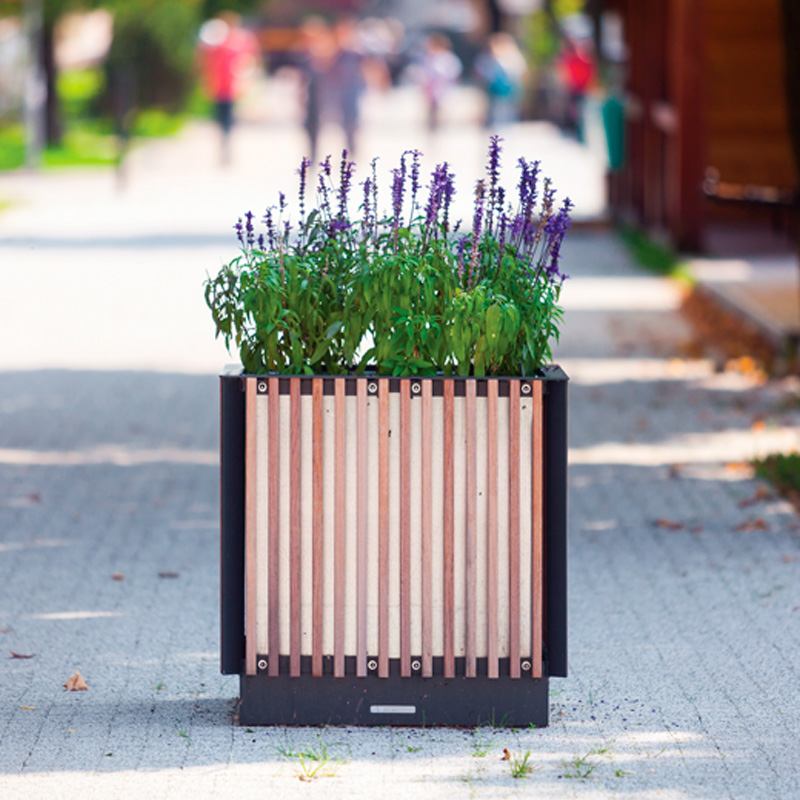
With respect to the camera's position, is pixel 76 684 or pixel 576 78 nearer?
pixel 76 684

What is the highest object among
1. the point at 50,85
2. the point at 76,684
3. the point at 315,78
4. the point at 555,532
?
the point at 315,78

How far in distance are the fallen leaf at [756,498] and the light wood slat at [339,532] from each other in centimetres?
360

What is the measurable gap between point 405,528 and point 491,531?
0.23 m

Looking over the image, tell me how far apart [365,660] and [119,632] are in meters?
1.48

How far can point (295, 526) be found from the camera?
4.86 meters

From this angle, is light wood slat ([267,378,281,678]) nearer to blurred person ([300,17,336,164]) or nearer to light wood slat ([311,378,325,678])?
light wood slat ([311,378,325,678])

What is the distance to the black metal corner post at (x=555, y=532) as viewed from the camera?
4852 mm

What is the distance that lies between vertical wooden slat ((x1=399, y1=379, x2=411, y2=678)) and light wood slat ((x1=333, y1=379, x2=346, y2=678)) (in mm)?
156

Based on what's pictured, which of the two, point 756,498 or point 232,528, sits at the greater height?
point 232,528

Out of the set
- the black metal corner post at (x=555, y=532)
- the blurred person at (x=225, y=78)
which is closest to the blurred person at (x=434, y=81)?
the blurred person at (x=225, y=78)

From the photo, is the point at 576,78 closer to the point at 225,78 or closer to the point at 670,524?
the point at 225,78

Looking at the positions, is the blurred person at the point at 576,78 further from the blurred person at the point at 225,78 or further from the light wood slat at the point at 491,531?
the light wood slat at the point at 491,531

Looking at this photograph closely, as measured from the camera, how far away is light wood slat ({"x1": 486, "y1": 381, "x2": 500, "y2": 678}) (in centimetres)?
481

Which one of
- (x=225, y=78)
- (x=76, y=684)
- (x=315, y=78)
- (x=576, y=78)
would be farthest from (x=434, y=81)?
(x=76, y=684)
